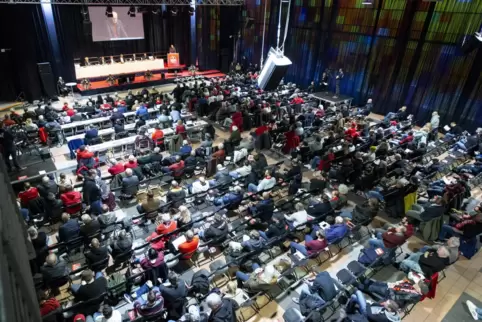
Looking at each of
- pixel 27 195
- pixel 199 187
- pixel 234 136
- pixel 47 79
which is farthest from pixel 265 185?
pixel 47 79

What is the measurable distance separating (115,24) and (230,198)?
17.6 meters

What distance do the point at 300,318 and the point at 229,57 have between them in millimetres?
21767

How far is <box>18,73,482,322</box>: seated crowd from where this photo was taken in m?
5.09

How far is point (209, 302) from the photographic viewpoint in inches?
177

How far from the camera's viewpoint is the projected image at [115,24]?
19031 millimetres

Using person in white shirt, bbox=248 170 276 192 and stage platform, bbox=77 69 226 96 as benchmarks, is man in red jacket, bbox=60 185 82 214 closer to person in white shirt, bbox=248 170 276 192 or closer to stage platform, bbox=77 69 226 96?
person in white shirt, bbox=248 170 276 192

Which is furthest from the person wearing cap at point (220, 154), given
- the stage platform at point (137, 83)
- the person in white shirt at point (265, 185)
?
the stage platform at point (137, 83)

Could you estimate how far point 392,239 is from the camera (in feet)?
20.2

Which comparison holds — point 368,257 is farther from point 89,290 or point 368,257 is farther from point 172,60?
point 172,60

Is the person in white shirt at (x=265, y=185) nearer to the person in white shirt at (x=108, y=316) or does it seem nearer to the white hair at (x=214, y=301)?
the white hair at (x=214, y=301)

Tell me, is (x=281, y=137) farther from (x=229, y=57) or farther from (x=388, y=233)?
(x=229, y=57)

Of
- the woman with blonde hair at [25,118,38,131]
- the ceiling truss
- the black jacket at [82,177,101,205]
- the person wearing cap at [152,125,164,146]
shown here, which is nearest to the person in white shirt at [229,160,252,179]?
the person wearing cap at [152,125,164,146]

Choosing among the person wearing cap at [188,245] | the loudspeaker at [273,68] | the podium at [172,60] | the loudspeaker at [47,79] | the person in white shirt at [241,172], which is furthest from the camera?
the podium at [172,60]

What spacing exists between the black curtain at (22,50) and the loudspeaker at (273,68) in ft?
42.8
